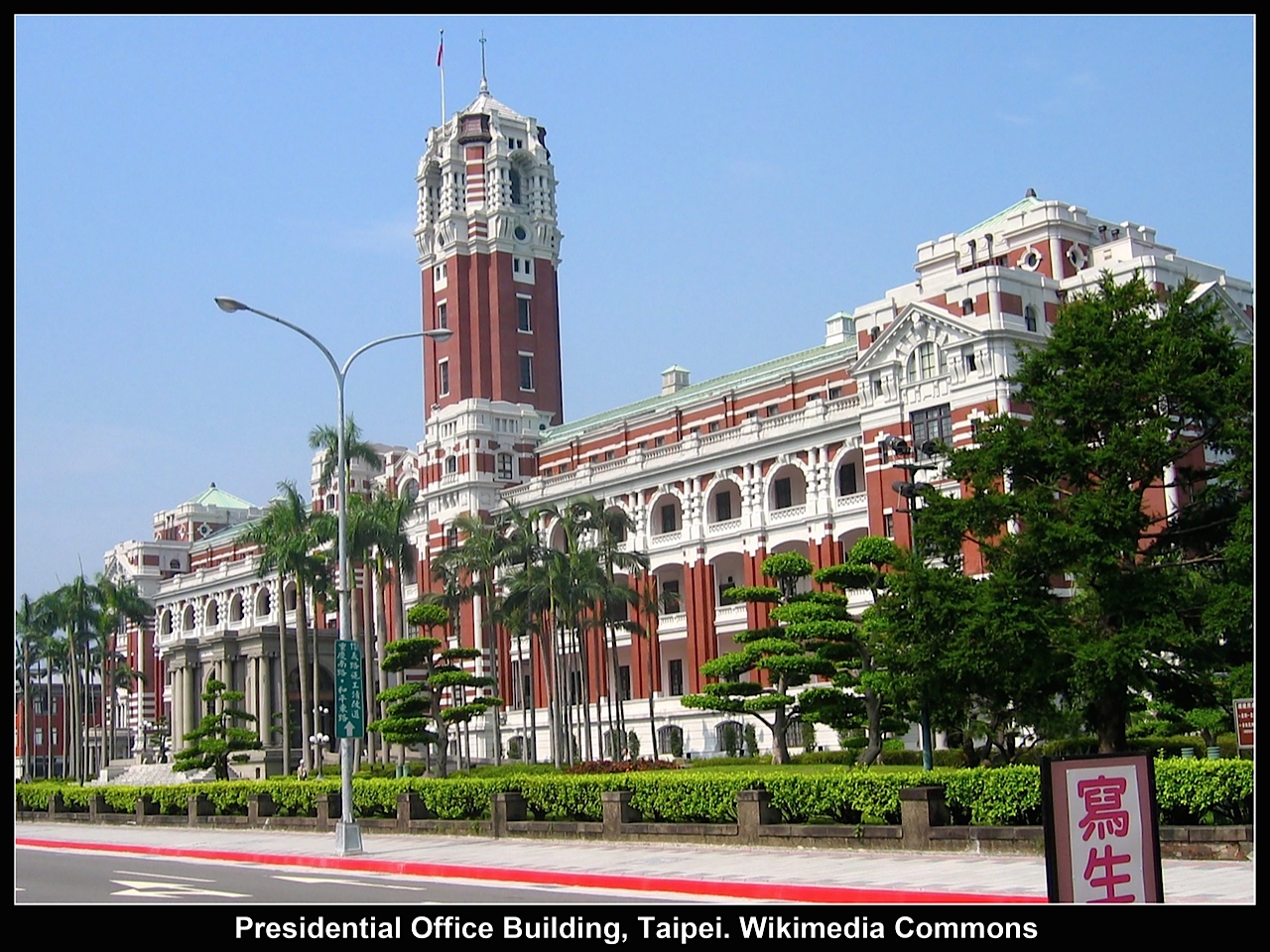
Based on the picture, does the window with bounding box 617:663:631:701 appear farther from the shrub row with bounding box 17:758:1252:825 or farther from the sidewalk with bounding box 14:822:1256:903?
the sidewalk with bounding box 14:822:1256:903

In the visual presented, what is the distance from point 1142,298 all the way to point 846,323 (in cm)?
5079

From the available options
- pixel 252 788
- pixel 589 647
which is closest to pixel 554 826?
pixel 252 788

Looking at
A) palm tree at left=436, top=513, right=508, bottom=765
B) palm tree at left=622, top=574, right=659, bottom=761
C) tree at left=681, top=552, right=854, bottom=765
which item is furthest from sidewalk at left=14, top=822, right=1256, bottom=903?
palm tree at left=622, top=574, right=659, bottom=761

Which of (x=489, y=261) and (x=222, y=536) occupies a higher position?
(x=489, y=261)

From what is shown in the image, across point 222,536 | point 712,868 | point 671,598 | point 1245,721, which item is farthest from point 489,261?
point 1245,721

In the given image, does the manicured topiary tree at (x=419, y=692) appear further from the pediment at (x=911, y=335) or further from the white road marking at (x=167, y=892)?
the white road marking at (x=167, y=892)

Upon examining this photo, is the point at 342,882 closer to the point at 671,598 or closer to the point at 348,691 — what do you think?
the point at 348,691

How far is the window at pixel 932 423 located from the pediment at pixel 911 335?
2.60 meters

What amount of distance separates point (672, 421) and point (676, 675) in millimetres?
16626

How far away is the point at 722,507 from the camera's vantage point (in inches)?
3189

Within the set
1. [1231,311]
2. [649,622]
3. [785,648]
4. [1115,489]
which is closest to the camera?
[1115,489]

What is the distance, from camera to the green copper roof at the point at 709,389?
8269 cm

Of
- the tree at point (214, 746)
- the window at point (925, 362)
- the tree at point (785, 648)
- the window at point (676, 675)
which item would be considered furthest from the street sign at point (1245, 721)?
the window at point (676, 675)

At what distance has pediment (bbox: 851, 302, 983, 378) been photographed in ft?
209
